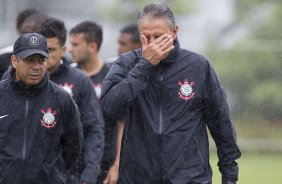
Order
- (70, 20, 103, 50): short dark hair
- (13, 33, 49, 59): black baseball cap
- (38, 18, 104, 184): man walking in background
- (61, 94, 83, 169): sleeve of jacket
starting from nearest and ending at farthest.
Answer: (13, 33, 49, 59): black baseball cap, (61, 94, 83, 169): sleeve of jacket, (38, 18, 104, 184): man walking in background, (70, 20, 103, 50): short dark hair

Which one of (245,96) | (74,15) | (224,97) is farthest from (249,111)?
(224,97)


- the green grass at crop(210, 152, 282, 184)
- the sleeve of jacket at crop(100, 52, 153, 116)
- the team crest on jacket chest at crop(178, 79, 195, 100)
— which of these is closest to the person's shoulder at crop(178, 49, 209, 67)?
the team crest on jacket chest at crop(178, 79, 195, 100)

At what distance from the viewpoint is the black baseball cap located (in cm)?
720

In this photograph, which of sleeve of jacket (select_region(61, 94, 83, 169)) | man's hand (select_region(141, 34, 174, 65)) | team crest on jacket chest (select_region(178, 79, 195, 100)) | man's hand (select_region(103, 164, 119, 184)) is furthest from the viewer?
man's hand (select_region(103, 164, 119, 184))

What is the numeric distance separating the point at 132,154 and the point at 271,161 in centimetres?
1460

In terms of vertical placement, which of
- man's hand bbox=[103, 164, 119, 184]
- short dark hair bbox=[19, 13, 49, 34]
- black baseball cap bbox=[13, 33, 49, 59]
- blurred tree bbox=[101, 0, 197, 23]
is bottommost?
man's hand bbox=[103, 164, 119, 184]

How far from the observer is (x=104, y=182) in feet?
33.0

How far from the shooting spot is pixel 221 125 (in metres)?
6.98

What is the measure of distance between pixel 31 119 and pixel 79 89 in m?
1.76

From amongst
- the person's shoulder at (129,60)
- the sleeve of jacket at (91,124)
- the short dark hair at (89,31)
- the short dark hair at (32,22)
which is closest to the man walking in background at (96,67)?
the short dark hair at (89,31)

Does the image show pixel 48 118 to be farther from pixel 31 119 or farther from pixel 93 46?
pixel 93 46

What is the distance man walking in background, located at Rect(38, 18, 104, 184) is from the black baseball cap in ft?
4.56

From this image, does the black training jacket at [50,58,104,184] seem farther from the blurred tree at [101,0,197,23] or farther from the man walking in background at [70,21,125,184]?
the blurred tree at [101,0,197,23]

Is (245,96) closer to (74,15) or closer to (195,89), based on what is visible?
(74,15)
